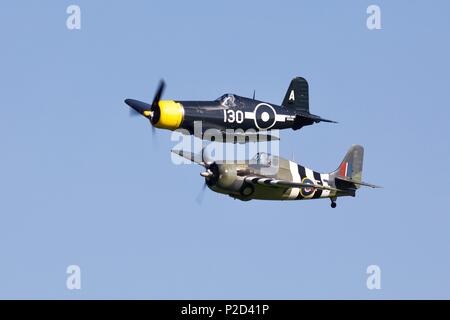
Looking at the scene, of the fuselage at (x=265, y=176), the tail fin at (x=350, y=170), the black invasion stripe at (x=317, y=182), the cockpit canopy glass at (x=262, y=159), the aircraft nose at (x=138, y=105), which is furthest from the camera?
the tail fin at (x=350, y=170)

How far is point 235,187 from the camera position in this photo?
5000 cm

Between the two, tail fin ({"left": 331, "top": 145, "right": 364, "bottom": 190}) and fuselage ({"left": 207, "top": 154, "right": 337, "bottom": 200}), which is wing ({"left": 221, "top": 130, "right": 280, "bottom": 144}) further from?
tail fin ({"left": 331, "top": 145, "right": 364, "bottom": 190})

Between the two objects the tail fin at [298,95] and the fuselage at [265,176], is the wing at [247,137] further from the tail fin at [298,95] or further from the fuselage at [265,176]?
the tail fin at [298,95]

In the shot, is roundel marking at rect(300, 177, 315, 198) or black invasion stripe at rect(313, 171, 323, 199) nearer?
roundel marking at rect(300, 177, 315, 198)

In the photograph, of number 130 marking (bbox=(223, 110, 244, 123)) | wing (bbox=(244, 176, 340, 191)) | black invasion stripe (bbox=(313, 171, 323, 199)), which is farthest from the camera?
black invasion stripe (bbox=(313, 171, 323, 199))

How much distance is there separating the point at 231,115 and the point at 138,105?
367cm

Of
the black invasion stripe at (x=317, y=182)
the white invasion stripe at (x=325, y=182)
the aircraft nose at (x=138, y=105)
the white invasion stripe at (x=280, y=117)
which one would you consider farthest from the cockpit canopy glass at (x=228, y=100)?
the white invasion stripe at (x=325, y=182)

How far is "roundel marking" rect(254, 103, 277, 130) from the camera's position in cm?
5294

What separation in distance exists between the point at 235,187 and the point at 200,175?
→ 1.34m

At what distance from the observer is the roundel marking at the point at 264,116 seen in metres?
52.9

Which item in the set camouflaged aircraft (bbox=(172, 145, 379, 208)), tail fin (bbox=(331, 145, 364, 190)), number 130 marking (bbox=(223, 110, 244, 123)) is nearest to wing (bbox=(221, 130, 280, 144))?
number 130 marking (bbox=(223, 110, 244, 123))
